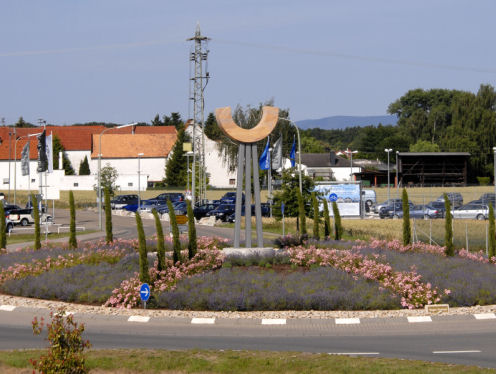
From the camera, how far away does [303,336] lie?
56.7 ft

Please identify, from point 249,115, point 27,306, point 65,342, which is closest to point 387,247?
point 27,306

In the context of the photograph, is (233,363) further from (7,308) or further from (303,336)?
(7,308)

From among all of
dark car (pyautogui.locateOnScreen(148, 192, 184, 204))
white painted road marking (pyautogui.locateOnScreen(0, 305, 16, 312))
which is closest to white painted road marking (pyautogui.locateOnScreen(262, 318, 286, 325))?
white painted road marking (pyautogui.locateOnScreen(0, 305, 16, 312))

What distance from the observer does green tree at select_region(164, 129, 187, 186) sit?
110m

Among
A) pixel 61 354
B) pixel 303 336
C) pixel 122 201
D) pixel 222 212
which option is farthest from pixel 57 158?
pixel 61 354

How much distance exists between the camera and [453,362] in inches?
541

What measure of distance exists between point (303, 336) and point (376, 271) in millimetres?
5671

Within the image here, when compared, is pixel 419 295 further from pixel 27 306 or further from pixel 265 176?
pixel 265 176

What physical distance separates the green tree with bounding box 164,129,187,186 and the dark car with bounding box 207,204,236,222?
50499 millimetres

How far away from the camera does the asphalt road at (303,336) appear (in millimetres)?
15195

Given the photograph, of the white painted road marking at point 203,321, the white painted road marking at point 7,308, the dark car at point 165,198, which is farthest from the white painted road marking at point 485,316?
the dark car at point 165,198

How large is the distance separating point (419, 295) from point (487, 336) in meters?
3.84

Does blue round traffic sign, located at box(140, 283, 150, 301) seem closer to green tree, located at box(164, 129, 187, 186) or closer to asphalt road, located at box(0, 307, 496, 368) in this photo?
asphalt road, located at box(0, 307, 496, 368)

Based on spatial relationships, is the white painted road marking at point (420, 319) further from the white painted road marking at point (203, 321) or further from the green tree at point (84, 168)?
the green tree at point (84, 168)
